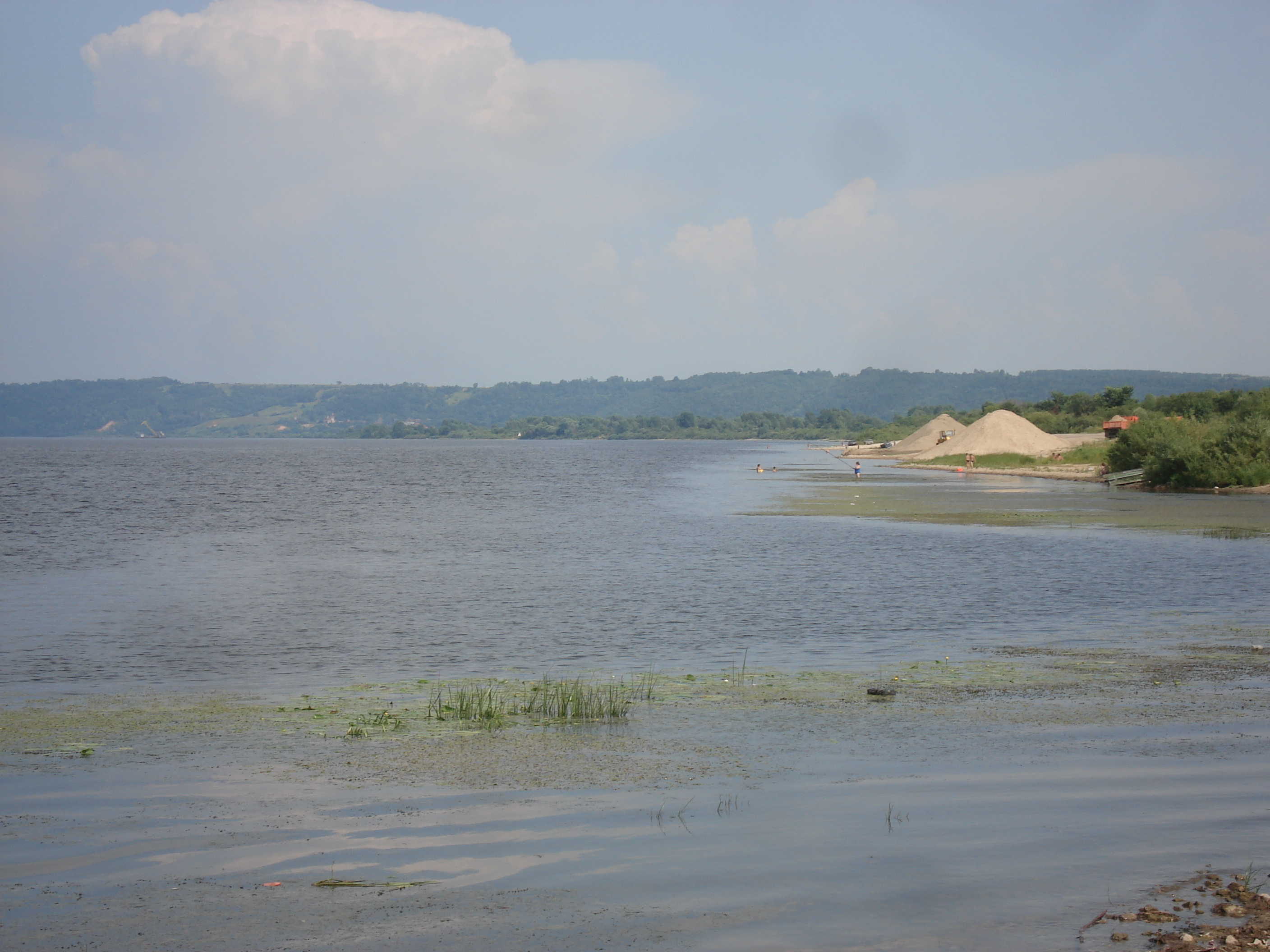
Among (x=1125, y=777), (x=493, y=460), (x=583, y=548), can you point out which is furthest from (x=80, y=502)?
(x=493, y=460)

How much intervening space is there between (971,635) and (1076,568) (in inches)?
531

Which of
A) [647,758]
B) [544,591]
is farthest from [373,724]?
[544,591]

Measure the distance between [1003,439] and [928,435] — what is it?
47971mm

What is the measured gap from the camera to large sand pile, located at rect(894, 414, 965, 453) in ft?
562

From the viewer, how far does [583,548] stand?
4603cm

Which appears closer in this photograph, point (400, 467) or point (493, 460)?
point (400, 467)

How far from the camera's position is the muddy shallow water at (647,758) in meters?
9.18

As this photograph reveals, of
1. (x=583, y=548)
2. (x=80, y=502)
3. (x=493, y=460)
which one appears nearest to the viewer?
(x=583, y=548)

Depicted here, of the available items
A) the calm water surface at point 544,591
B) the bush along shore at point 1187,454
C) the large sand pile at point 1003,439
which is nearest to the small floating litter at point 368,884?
the calm water surface at point 544,591

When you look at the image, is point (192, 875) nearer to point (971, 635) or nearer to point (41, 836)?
point (41, 836)

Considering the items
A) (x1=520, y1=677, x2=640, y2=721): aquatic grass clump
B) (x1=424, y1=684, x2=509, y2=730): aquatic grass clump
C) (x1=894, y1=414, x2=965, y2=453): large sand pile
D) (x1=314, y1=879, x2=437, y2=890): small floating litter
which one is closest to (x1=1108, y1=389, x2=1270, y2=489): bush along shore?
(x1=520, y1=677, x2=640, y2=721): aquatic grass clump

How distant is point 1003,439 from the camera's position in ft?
426

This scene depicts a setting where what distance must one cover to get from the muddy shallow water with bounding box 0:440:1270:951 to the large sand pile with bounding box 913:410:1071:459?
9299cm

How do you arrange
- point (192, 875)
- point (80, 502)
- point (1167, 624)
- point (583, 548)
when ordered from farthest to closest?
point (80, 502), point (583, 548), point (1167, 624), point (192, 875)
